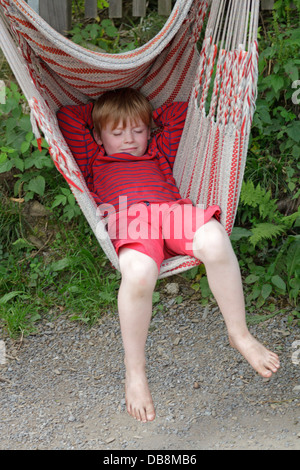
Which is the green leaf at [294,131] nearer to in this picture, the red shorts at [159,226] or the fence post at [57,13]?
the red shorts at [159,226]

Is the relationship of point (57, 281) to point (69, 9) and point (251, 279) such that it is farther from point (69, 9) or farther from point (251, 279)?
point (69, 9)

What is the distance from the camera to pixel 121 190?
2371 mm

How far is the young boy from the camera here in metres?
1.95

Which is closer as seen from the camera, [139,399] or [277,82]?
[139,399]

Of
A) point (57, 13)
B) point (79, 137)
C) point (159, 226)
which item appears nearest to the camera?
point (159, 226)

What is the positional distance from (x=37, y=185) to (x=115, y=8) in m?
1.16

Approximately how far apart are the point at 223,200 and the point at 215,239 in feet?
0.62

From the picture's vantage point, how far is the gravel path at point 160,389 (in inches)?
88.2

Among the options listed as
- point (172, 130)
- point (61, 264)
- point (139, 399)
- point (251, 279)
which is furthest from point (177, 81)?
point (139, 399)

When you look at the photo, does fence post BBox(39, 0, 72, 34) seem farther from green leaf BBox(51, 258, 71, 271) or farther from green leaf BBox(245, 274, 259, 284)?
green leaf BBox(245, 274, 259, 284)

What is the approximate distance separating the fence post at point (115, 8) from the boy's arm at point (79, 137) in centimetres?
112

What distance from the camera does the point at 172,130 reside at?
2508mm

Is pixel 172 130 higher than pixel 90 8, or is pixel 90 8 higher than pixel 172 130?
pixel 90 8

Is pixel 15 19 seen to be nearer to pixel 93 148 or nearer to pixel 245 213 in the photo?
pixel 93 148
